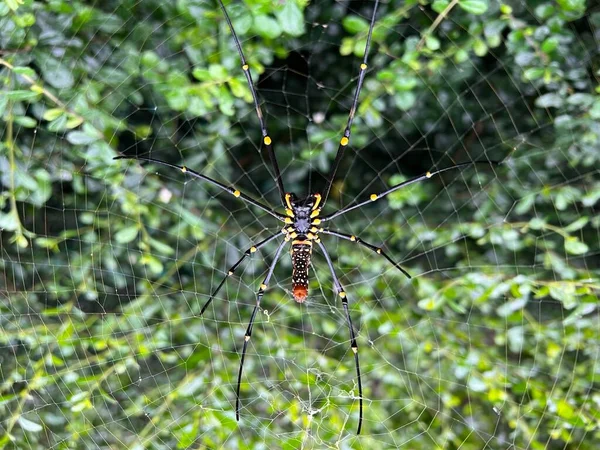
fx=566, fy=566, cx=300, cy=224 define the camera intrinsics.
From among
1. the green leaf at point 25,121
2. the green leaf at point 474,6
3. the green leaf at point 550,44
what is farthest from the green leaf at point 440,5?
the green leaf at point 25,121

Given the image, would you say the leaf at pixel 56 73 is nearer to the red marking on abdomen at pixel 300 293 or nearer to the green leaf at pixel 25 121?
the green leaf at pixel 25 121

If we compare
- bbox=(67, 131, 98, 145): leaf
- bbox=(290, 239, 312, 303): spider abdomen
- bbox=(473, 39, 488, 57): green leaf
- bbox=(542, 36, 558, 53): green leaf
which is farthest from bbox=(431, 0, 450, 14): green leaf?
bbox=(67, 131, 98, 145): leaf

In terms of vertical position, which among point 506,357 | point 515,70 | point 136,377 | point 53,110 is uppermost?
point 53,110

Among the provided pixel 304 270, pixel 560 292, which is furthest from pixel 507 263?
pixel 304 270

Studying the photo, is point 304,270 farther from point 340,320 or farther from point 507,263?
point 507,263

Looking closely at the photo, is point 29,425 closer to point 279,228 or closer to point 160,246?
point 160,246

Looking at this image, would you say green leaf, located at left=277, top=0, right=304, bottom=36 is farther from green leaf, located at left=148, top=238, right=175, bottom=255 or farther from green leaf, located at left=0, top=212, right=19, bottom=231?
green leaf, located at left=0, top=212, right=19, bottom=231

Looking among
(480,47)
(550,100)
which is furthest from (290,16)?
(550,100)
